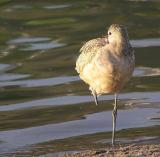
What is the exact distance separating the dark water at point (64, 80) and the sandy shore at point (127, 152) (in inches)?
28.5

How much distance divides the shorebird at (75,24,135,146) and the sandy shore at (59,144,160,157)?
26.8 inches

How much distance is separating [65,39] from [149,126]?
241 inches

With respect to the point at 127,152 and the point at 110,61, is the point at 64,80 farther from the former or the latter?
the point at 127,152

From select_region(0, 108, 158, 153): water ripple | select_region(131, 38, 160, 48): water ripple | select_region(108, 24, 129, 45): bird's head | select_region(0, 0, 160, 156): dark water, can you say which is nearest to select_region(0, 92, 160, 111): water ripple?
select_region(0, 0, 160, 156): dark water

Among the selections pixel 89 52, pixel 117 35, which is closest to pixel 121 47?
pixel 117 35

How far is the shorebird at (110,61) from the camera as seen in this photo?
31.4 ft

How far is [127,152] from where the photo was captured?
31.2 ft

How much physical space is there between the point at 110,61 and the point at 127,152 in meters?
0.97

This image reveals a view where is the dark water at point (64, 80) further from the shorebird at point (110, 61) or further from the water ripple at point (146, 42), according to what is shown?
the shorebird at point (110, 61)

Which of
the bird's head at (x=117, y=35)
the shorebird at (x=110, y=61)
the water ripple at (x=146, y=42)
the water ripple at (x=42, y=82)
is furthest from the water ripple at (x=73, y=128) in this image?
the water ripple at (x=146, y=42)

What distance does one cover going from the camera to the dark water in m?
11.5

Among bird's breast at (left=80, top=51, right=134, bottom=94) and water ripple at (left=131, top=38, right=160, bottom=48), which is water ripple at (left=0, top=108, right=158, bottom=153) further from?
water ripple at (left=131, top=38, right=160, bottom=48)

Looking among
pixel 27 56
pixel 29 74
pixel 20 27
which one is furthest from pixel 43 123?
pixel 20 27

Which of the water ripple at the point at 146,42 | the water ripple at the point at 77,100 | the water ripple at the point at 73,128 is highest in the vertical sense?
the water ripple at the point at 146,42
